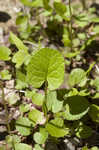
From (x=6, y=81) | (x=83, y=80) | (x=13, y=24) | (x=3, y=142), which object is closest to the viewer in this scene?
(x=3, y=142)

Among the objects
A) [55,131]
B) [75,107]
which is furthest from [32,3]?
[55,131]

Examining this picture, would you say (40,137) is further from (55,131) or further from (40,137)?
(55,131)

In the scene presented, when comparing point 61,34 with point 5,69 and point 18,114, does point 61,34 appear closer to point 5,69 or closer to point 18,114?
point 5,69

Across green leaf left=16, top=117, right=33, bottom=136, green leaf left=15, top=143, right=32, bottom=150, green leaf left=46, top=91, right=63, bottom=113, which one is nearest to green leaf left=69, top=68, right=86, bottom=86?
green leaf left=46, top=91, right=63, bottom=113

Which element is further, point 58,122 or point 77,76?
point 77,76

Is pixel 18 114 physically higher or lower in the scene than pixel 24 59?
lower

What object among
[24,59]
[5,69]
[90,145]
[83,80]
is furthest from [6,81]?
[90,145]

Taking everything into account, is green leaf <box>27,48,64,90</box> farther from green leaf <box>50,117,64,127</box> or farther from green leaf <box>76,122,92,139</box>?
green leaf <box>76,122,92,139</box>
